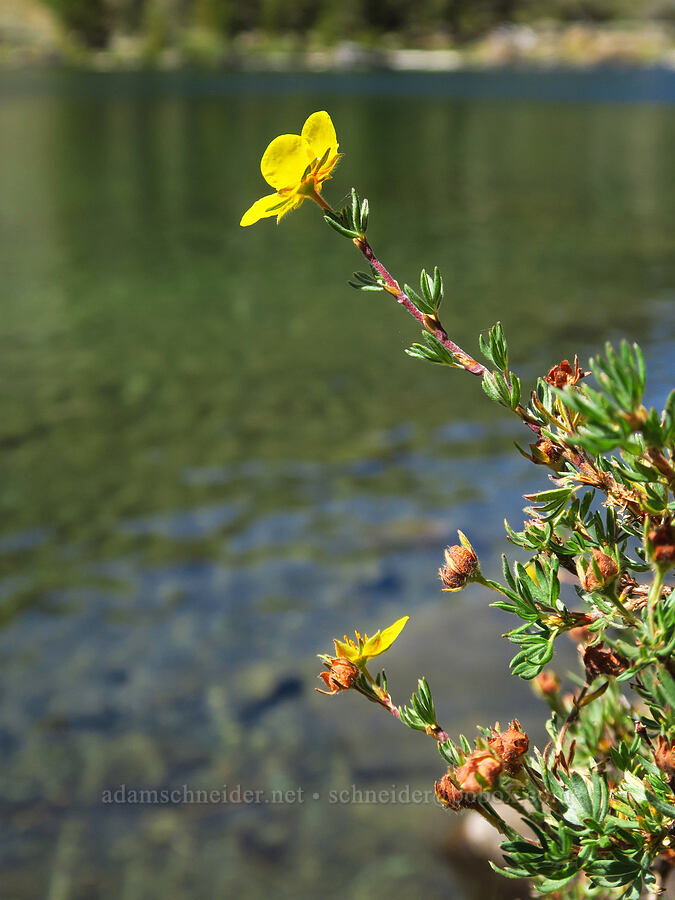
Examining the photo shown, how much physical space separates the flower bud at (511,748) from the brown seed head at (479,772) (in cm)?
3

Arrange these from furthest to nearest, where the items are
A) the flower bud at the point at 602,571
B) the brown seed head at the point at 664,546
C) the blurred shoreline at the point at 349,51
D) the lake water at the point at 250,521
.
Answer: the blurred shoreline at the point at 349,51, the lake water at the point at 250,521, the flower bud at the point at 602,571, the brown seed head at the point at 664,546

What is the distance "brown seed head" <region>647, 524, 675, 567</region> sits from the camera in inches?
29.0

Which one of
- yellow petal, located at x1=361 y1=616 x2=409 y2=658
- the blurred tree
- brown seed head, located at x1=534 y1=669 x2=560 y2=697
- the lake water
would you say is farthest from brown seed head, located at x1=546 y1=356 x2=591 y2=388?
the blurred tree

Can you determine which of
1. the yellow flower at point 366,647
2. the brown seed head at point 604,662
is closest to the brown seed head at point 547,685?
the brown seed head at point 604,662

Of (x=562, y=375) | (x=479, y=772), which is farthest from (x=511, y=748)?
(x=562, y=375)

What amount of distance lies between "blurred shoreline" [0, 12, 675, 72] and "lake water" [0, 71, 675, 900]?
187 ft

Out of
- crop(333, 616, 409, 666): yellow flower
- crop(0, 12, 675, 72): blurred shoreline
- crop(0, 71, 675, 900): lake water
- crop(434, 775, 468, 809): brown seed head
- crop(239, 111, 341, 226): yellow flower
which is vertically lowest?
crop(0, 71, 675, 900): lake water

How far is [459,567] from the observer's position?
3.11ft

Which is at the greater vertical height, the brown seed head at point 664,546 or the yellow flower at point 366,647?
the brown seed head at point 664,546

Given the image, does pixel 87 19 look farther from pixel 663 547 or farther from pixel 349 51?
pixel 663 547

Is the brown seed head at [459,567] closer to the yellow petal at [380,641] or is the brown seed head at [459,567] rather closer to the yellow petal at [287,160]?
the yellow petal at [380,641]

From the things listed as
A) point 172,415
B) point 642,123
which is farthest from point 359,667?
point 642,123

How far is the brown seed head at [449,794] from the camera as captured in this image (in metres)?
0.89

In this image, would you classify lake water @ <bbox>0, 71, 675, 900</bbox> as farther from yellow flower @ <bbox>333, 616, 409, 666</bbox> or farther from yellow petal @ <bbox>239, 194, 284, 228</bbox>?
yellow petal @ <bbox>239, 194, 284, 228</bbox>
